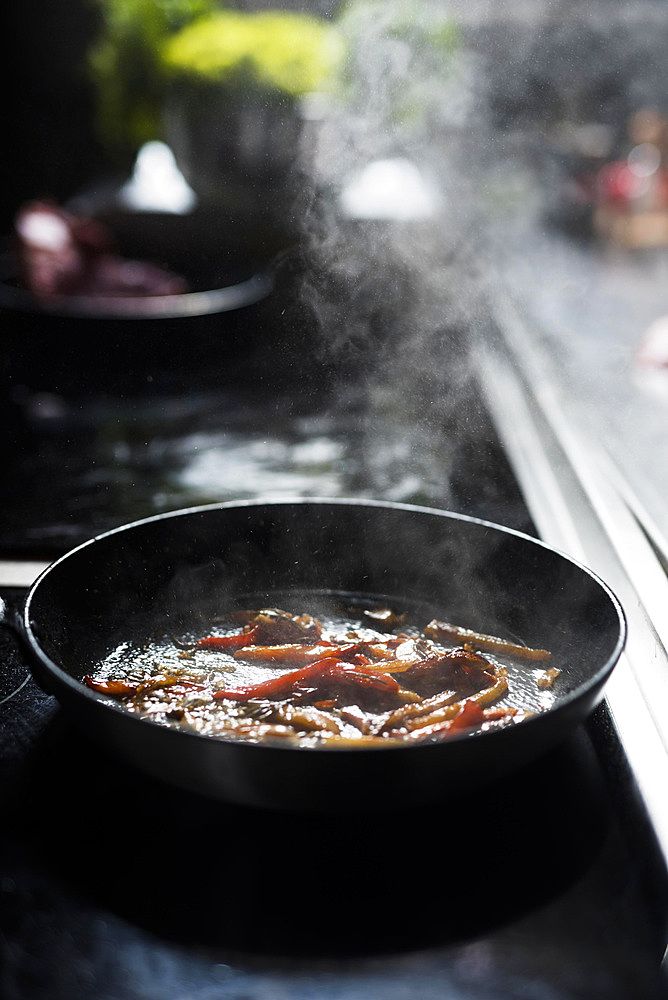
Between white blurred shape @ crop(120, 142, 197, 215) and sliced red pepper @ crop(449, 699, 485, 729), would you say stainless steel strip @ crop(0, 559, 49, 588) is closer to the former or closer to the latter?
sliced red pepper @ crop(449, 699, 485, 729)

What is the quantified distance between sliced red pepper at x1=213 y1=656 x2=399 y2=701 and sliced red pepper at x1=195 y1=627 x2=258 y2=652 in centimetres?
11

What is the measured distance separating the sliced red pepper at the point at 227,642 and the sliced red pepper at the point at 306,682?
108 mm

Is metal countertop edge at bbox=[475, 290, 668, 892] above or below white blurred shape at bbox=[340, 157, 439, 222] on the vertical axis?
below

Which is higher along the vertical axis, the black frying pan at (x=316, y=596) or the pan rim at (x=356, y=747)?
the pan rim at (x=356, y=747)

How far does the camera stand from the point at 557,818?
0.75 meters

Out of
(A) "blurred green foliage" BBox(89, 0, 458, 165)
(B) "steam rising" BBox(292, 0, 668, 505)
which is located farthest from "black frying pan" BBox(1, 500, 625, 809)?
(A) "blurred green foliage" BBox(89, 0, 458, 165)

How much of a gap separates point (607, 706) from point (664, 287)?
667cm

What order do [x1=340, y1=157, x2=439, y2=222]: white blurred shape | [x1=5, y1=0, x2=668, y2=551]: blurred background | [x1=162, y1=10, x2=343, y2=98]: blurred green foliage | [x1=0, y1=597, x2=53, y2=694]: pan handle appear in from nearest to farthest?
[x1=0, y1=597, x2=53, y2=694]: pan handle → [x1=5, y1=0, x2=668, y2=551]: blurred background → [x1=162, y1=10, x2=343, y2=98]: blurred green foliage → [x1=340, y1=157, x2=439, y2=222]: white blurred shape

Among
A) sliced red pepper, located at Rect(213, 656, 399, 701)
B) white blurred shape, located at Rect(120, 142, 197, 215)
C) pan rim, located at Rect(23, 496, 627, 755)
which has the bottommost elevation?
sliced red pepper, located at Rect(213, 656, 399, 701)

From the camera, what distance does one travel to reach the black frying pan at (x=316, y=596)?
662 millimetres

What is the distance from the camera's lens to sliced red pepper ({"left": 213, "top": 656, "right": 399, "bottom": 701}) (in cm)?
86

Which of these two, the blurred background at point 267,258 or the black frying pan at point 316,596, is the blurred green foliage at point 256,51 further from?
the black frying pan at point 316,596

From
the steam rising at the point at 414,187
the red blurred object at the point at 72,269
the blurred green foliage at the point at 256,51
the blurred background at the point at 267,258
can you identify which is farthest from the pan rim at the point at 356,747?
the blurred green foliage at the point at 256,51

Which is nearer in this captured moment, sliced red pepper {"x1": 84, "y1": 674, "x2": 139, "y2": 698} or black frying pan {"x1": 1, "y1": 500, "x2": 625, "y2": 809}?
black frying pan {"x1": 1, "y1": 500, "x2": 625, "y2": 809}
